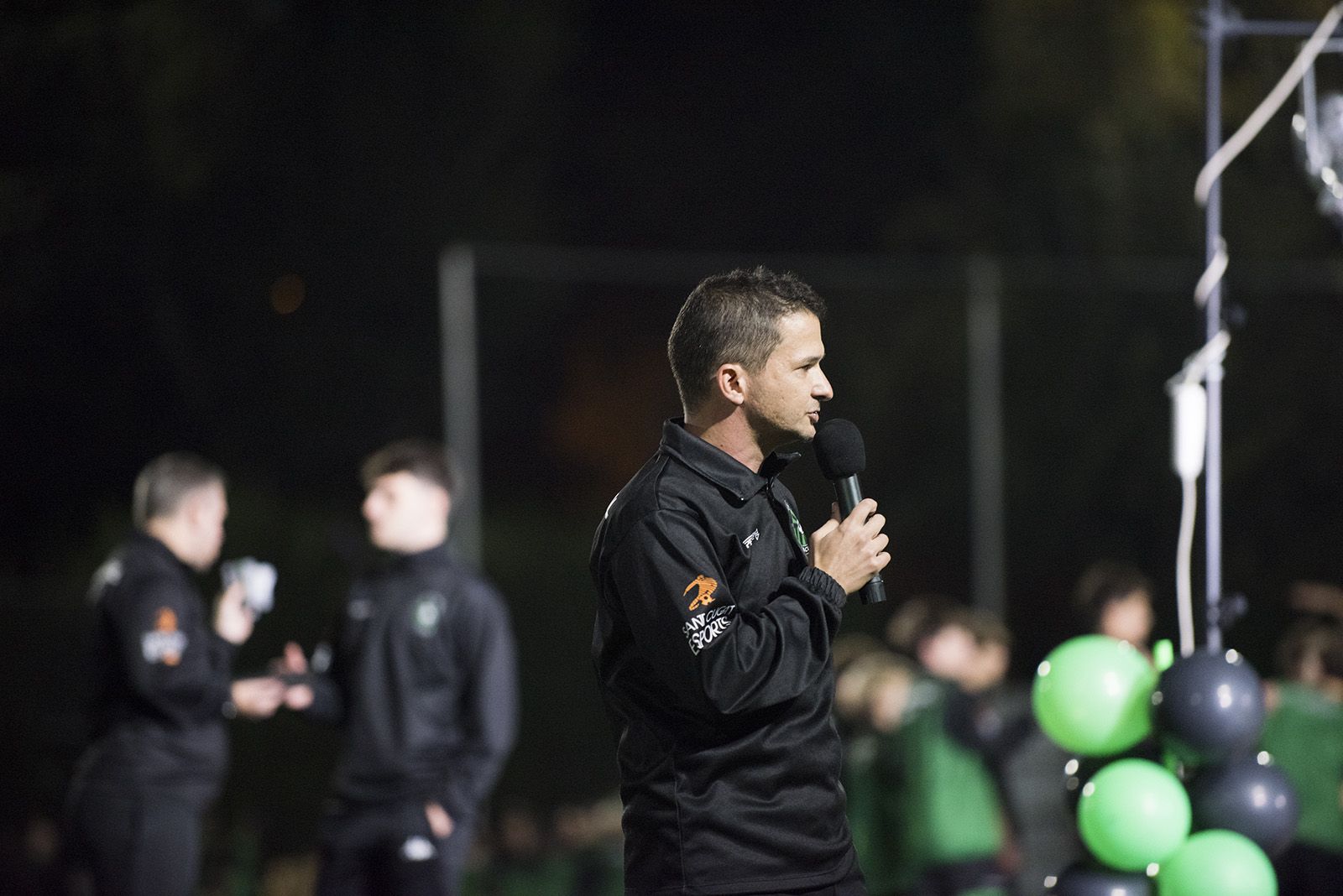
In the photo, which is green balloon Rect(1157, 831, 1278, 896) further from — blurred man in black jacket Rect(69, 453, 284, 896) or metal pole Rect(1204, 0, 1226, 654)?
blurred man in black jacket Rect(69, 453, 284, 896)

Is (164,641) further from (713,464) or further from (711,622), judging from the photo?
(711,622)

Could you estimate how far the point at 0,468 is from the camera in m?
7.43

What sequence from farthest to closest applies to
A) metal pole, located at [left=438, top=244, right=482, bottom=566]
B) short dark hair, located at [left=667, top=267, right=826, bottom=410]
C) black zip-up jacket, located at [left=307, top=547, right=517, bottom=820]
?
metal pole, located at [left=438, top=244, right=482, bottom=566] → black zip-up jacket, located at [left=307, top=547, right=517, bottom=820] → short dark hair, located at [left=667, top=267, right=826, bottom=410]

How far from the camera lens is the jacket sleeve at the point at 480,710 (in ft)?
14.6

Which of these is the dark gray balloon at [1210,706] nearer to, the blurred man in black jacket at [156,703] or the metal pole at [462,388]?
the blurred man in black jacket at [156,703]

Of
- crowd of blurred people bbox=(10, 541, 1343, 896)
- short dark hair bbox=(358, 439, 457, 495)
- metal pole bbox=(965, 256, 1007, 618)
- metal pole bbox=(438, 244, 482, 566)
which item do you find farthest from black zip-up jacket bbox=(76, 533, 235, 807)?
metal pole bbox=(965, 256, 1007, 618)

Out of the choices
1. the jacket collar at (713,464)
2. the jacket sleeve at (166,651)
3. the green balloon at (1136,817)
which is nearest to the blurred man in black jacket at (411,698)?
the jacket sleeve at (166,651)

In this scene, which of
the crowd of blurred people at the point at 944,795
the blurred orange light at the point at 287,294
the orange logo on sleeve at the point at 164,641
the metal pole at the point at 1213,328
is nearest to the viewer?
the metal pole at the point at 1213,328

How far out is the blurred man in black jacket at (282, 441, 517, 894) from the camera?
437 cm

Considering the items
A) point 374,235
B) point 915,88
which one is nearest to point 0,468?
point 374,235

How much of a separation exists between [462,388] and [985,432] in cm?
276

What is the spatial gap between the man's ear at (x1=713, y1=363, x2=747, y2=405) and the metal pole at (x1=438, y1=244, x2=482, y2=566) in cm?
385

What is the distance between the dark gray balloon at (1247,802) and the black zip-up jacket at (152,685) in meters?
2.59

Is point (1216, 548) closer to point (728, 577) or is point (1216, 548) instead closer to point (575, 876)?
point (728, 577)
